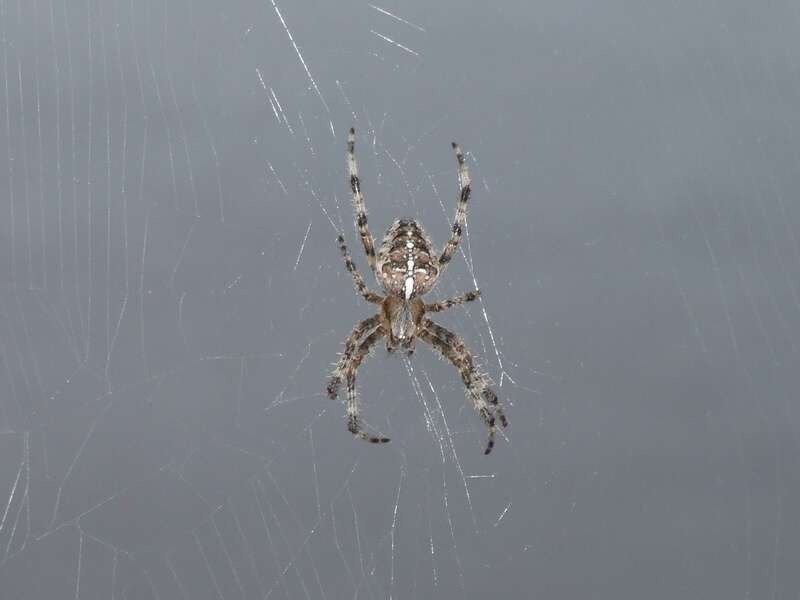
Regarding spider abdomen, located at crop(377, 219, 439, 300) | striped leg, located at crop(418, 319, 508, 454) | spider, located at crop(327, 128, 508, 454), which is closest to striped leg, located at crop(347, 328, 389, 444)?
spider, located at crop(327, 128, 508, 454)

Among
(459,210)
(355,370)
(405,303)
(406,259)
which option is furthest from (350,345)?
(459,210)

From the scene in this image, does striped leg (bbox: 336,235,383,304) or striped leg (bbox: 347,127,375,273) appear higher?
striped leg (bbox: 347,127,375,273)

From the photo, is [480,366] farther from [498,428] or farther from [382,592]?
[382,592]

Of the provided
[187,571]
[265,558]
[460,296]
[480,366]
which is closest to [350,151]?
[460,296]

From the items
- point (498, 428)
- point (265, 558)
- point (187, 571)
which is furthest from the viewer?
point (187, 571)

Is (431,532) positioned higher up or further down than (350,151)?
further down

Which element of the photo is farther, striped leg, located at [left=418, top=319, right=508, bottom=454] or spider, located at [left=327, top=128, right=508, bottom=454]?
striped leg, located at [left=418, top=319, right=508, bottom=454]

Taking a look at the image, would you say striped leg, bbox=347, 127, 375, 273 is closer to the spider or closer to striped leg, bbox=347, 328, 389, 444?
the spider

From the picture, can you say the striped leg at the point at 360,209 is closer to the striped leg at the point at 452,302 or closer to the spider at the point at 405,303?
the spider at the point at 405,303
